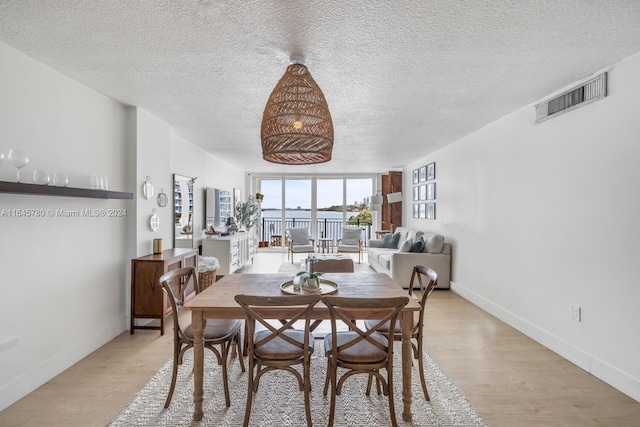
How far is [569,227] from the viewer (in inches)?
114

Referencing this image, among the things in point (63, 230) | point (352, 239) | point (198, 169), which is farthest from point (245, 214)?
point (63, 230)

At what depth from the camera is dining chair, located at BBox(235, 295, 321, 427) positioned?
183 cm

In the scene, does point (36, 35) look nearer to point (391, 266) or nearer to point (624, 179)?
point (624, 179)

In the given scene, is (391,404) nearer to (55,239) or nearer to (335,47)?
(335,47)

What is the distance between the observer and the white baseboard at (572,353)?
2.34 meters

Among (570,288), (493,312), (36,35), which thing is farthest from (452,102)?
(36,35)

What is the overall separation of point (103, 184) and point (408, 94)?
2.94m

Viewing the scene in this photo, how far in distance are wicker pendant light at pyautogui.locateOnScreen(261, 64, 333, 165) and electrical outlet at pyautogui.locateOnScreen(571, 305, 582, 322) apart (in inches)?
101

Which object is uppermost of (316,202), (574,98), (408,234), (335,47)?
(335,47)

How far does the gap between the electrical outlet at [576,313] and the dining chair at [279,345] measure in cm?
236

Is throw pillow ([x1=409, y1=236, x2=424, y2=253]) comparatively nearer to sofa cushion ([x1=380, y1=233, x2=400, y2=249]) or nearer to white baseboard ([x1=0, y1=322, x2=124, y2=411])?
sofa cushion ([x1=380, y1=233, x2=400, y2=249])

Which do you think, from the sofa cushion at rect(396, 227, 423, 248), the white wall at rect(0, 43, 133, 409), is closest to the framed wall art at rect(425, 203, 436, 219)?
the sofa cushion at rect(396, 227, 423, 248)

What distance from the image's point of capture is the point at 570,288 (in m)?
2.87

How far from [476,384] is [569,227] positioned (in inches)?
63.2
